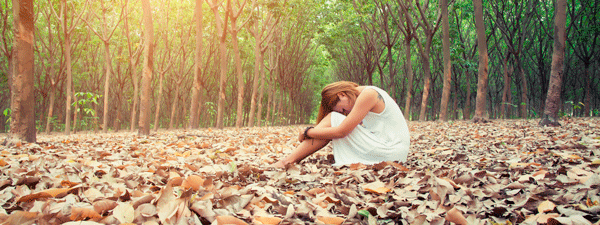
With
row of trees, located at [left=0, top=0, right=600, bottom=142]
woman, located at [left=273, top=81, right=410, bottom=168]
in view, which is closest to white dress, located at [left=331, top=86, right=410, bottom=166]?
woman, located at [left=273, top=81, right=410, bottom=168]

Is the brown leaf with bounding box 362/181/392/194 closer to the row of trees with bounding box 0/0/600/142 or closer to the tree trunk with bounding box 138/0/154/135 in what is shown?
the row of trees with bounding box 0/0/600/142

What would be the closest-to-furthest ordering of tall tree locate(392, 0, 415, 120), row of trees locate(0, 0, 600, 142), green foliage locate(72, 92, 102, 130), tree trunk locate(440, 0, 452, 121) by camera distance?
green foliage locate(72, 92, 102, 130) → row of trees locate(0, 0, 600, 142) → tree trunk locate(440, 0, 452, 121) → tall tree locate(392, 0, 415, 120)

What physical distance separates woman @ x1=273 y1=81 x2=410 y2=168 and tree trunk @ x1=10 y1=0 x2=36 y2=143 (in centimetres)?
411

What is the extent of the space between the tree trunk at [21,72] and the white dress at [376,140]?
4543mm

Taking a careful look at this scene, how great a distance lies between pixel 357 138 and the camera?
10.3 feet

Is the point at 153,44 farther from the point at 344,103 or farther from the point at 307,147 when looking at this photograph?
the point at 344,103

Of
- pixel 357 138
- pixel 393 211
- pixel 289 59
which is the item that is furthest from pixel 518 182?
pixel 289 59

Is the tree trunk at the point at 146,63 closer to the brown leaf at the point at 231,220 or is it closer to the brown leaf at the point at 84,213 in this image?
the brown leaf at the point at 84,213

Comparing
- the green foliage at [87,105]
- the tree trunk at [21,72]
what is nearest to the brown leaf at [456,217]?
the tree trunk at [21,72]

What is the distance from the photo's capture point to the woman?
3039 mm

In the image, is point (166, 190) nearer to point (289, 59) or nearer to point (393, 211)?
point (393, 211)

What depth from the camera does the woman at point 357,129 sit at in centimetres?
304

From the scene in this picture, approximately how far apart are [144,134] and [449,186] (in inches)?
267

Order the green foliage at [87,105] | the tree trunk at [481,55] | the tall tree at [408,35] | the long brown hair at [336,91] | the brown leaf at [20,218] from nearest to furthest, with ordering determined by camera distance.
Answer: the brown leaf at [20,218] → the long brown hair at [336,91] → the green foliage at [87,105] → the tree trunk at [481,55] → the tall tree at [408,35]
